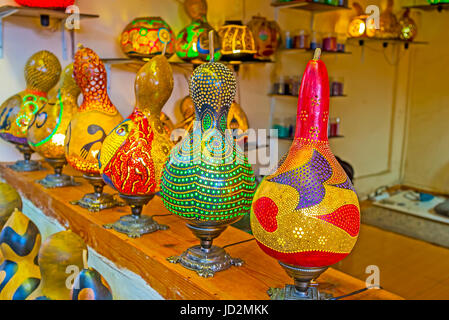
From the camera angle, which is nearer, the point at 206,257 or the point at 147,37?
the point at 206,257

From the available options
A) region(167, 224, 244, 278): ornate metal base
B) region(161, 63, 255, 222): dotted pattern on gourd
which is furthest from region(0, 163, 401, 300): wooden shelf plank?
A: region(161, 63, 255, 222): dotted pattern on gourd

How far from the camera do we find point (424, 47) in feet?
14.3

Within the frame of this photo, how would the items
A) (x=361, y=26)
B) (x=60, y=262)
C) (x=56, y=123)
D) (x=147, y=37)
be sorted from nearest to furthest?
(x=60, y=262) < (x=56, y=123) < (x=147, y=37) < (x=361, y=26)

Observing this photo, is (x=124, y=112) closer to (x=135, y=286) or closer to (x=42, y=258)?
(x=135, y=286)

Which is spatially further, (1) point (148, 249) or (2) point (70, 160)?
(2) point (70, 160)

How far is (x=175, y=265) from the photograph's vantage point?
2.73ft

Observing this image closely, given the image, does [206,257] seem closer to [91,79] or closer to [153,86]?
[153,86]

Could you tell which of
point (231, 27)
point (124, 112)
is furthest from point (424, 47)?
point (124, 112)

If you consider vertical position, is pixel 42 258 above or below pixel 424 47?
below

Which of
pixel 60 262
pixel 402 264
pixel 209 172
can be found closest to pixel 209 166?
pixel 209 172

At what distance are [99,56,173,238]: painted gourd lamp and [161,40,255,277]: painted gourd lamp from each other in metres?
0.14

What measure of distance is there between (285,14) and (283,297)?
277cm

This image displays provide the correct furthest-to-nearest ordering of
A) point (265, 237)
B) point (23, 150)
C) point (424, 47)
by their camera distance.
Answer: point (424, 47) → point (23, 150) → point (265, 237)

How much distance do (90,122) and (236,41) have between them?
1325 millimetres
